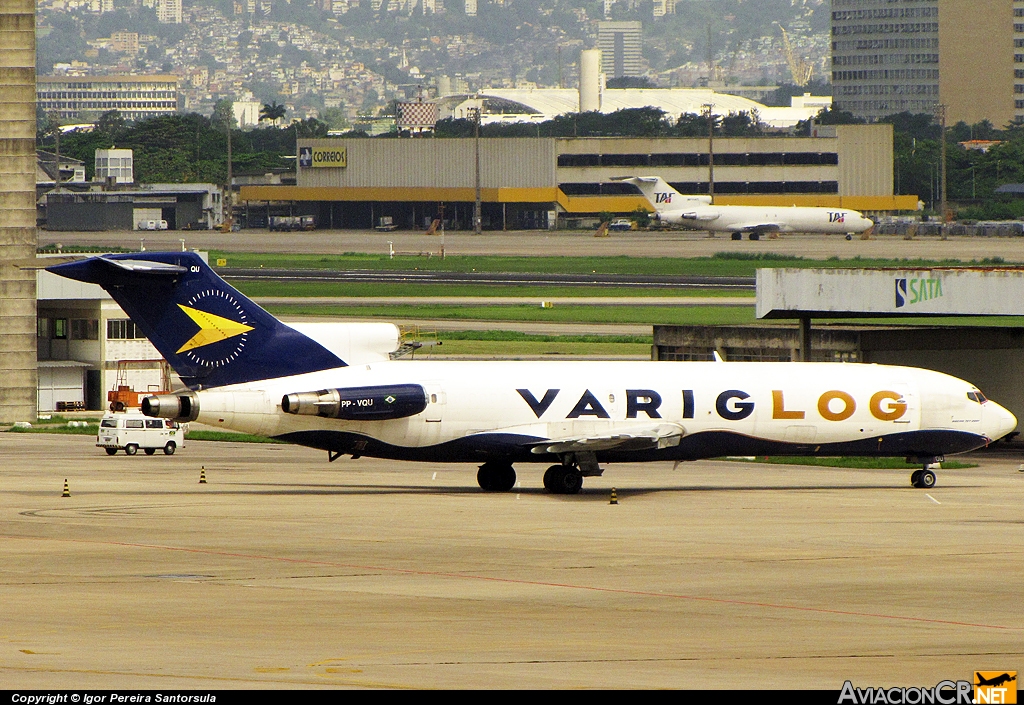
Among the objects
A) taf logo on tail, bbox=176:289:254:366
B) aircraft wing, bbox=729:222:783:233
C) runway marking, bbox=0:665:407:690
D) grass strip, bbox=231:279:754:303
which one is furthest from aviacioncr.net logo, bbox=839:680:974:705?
aircraft wing, bbox=729:222:783:233

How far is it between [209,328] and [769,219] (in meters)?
135

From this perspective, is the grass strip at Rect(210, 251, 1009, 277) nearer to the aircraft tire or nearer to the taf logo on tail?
the aircraft tire

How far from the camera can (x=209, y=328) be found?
3884 cm

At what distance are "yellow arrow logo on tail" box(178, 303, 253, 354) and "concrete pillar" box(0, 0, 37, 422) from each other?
1386 inches

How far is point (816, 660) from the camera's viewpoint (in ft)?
63.0

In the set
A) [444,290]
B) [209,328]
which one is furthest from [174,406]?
[444,290]

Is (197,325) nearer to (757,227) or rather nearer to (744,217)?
(757,227)

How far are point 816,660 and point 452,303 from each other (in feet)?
281

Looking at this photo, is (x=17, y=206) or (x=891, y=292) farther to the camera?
(x=17, y=206)

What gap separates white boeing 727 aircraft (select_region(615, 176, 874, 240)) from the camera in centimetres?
16700

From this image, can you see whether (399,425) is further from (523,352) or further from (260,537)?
(523,352)

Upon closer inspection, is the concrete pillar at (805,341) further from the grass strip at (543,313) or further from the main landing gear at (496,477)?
the grass strip at (543,313)

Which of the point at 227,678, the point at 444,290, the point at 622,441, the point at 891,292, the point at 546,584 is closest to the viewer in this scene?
the point at 227,678

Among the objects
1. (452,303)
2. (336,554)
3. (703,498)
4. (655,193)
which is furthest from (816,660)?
(655,193)
